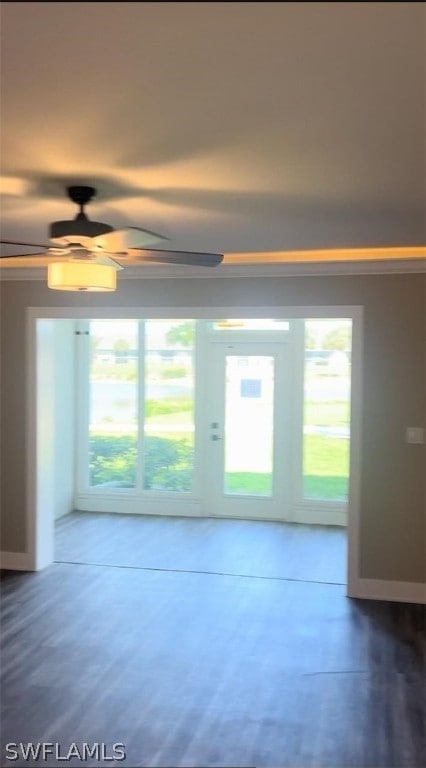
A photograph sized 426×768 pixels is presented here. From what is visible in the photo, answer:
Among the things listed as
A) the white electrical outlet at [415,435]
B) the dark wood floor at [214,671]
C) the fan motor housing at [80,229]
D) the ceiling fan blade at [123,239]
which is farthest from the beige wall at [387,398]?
the fan motor housing at [80,229]

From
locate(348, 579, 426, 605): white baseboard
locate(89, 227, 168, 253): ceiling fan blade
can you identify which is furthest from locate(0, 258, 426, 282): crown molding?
locate(348, 579, 426, 605): white baseboard

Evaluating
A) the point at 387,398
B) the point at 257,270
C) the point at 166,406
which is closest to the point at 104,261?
the point at 257,270

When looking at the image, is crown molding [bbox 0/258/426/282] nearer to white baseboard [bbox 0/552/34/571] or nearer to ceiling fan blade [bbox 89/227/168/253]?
ceiling fan blade [bbox 89/227/168/253]

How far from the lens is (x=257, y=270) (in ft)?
16.8

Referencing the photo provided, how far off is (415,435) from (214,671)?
2.21 metres

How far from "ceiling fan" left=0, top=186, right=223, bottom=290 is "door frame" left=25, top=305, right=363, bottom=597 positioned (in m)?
1.99

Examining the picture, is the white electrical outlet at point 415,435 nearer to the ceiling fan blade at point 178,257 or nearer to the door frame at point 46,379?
the door frame at point 46,379

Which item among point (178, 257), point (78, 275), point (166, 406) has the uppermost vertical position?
point (178, 257)

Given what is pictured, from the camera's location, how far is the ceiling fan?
9.33 feet

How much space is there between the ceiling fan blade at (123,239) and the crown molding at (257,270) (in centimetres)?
214

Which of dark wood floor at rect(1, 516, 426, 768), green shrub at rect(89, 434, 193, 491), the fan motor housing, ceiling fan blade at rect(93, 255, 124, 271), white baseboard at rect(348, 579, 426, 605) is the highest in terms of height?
the fan motor housing

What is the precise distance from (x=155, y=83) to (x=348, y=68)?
1.77ft

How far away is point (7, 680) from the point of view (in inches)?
143

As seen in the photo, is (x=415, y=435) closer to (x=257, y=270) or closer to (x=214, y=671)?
(x=257, y=270)
